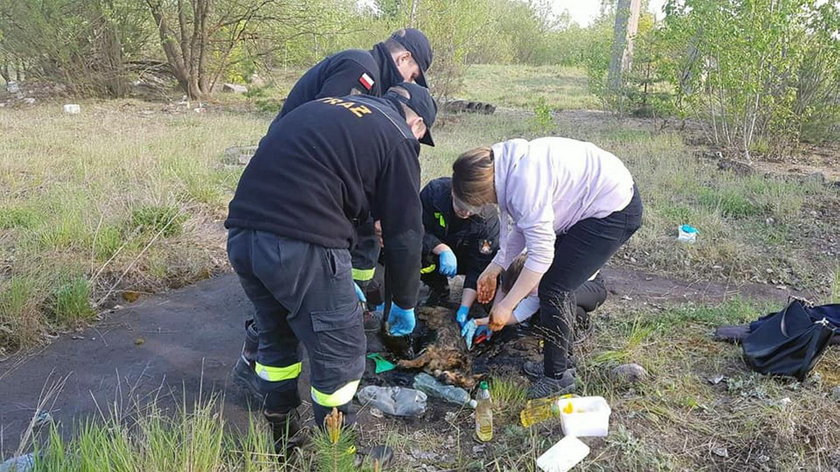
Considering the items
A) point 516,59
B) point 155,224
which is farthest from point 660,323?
point 516,59

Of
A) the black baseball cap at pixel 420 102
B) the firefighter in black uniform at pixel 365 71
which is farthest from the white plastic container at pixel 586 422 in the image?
the firefighter in black uniform at pixel 365 71

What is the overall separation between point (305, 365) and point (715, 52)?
7.26 m

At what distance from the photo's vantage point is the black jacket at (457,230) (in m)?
3.77

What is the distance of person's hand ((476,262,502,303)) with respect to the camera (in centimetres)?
318

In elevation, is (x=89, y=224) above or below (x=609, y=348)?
above

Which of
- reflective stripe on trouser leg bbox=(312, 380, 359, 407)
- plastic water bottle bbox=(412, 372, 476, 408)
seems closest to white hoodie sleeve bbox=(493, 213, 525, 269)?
plastic water bottle bbox=(412, 372, 476, 408)

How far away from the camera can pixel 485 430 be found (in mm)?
2680

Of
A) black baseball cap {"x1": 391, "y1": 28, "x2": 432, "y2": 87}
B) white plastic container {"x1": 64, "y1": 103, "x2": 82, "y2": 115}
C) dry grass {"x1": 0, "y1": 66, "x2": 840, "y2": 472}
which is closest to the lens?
dry grass {"x1": 0, "y1": 66, "x2": 840, "y2": 472}

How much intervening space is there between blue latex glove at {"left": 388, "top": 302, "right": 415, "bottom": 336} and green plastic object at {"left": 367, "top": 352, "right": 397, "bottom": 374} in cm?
63

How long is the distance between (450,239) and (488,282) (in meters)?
0.73

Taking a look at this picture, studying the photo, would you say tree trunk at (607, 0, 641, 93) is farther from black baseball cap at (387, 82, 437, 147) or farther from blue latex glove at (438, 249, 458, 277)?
black baseball cap at (387, 82, 437, 147)

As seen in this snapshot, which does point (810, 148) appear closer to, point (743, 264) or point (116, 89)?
point (743, 264)

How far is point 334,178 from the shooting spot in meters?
2.04

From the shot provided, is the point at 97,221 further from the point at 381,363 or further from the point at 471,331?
the point at 471,331
